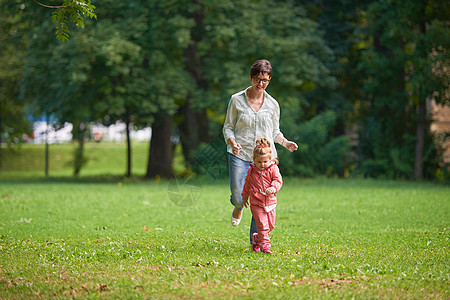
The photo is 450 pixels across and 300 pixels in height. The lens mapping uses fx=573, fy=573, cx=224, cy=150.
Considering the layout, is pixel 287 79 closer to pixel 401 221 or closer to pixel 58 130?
pixel 58 130

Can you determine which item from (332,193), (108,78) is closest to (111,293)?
(332,193)

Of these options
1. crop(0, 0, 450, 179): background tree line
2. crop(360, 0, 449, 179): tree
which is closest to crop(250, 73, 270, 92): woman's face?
crop(0, 0, 450, 179): background tree line

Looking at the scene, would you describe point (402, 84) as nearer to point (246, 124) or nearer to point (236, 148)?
point (246, 124)

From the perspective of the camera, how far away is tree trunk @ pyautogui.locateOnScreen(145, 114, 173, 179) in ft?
77.6

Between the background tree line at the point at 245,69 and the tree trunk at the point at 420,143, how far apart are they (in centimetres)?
6

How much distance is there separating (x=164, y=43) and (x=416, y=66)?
28.4 ft

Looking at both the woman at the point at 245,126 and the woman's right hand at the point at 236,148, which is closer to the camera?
the woman's right hand at the point at 236,148

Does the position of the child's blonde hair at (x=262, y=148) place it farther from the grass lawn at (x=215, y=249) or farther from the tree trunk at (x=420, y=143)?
the tree trunk at (x=420, y=143)

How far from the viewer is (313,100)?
2428cm

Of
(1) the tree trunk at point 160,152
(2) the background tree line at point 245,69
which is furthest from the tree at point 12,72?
(1) the tree trunk at point 160,152

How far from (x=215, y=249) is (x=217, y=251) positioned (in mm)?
128

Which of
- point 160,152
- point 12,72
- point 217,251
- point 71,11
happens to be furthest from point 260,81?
point 12,72

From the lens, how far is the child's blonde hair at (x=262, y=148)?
21.5 feet

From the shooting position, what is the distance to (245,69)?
20453 mm
